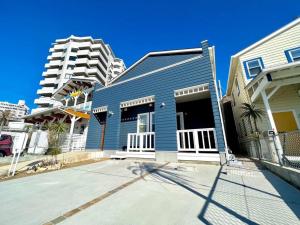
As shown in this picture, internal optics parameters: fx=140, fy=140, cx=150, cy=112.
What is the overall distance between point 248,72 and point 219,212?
9147mm

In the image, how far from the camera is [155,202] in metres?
2.56

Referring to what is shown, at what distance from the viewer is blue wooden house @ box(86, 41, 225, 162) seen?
6.83 meters

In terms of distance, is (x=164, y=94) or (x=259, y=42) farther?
(x=259, y=42)

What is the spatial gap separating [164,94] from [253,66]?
5.98m

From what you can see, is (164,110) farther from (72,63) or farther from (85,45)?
(85,45)

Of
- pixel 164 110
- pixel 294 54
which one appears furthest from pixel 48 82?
pixel 294 54

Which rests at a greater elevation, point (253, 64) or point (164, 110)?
point (253, 64)

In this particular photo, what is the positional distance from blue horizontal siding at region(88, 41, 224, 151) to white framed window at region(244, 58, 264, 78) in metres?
3.59

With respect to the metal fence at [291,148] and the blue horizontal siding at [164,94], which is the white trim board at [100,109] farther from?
the metal fence at [291,148]

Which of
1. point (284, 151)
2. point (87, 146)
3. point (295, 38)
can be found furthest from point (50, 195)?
point (295, 38)

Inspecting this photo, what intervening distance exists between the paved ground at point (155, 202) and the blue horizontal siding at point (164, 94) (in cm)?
301

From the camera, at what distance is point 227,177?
4.08 meters

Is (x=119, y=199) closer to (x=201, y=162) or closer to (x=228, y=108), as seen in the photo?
(x=201, y=162)

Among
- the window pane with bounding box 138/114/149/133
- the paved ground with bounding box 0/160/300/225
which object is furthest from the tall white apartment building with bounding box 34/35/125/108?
the paved ground with bounding box 0/160/300/225
